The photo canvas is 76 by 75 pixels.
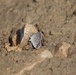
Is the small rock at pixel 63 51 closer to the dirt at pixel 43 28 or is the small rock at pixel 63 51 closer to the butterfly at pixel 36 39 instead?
the dirt at pixel 43 28

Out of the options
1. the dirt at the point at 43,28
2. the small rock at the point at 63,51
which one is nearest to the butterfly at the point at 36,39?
the dirt at the point at 43,28

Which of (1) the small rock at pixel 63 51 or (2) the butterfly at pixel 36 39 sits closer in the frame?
(1) the small rock at pixel 63 51

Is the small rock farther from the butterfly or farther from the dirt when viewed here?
the butterfly

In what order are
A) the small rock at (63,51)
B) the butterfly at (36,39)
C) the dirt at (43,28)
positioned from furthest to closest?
the butterfly at (36,39) → the small rock at (63,51) → the dirt at (43,28)

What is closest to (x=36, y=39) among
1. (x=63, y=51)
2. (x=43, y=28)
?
(x=43, y=28)

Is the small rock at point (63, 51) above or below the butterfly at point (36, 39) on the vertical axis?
below

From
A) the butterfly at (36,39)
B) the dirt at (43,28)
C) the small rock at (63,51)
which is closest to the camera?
the dirt at (43,28)

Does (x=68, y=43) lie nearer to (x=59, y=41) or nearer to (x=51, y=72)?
(x=59, y=41)

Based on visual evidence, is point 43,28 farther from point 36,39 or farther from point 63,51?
point 63,51
